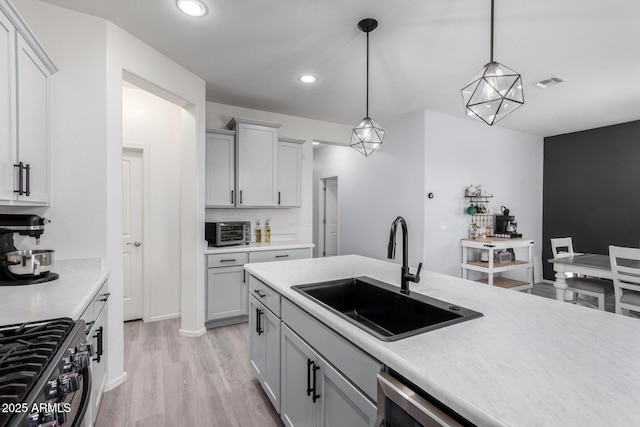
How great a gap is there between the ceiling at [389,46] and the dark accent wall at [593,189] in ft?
4.21

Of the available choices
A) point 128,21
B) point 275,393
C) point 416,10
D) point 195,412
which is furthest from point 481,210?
point 128,21

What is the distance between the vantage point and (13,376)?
32.0 inches

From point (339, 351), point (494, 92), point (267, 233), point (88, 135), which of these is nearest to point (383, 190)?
point (267, 233)

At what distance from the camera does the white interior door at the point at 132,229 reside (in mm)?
3557

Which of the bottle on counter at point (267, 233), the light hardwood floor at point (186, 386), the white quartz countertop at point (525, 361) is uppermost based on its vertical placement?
the bottle on counter at point (267, 233)

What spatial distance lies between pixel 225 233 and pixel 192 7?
2181mm

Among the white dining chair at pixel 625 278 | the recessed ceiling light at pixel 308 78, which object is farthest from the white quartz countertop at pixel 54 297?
the white dining chair at pixel 625 278

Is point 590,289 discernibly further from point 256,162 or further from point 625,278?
point 256,162

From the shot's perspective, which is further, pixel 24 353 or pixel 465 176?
pixel 465 176

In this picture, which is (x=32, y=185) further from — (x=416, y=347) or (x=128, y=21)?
(x=416, y=347)

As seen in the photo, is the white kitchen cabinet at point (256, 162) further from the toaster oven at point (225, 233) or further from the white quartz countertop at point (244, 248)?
the white quartz countertop at point (244, 248)

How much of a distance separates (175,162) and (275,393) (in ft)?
9.43

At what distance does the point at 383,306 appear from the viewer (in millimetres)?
1693

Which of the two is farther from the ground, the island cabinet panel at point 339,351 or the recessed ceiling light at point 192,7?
the recessed ceiling light at point 192,7
